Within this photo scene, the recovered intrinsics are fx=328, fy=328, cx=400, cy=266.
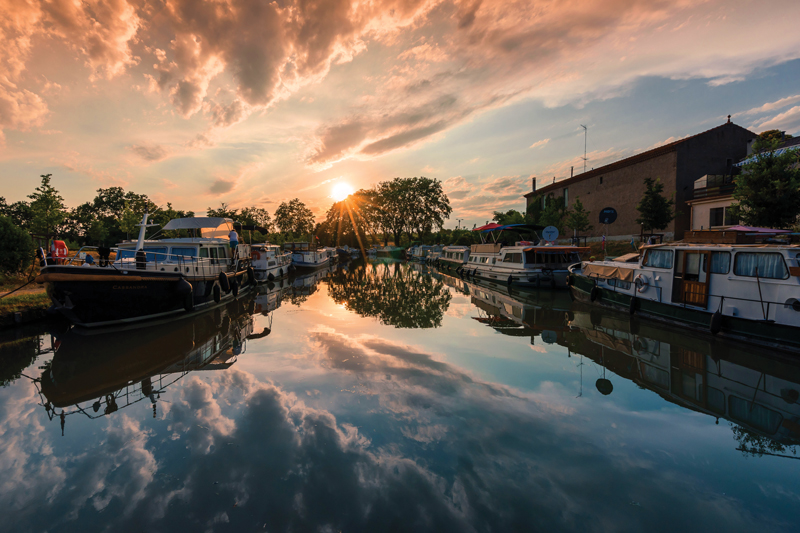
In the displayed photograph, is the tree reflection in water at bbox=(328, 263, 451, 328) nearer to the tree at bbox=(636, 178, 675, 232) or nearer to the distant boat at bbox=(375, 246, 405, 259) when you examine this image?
the tree at bbox=(636, 178, 675, 232)

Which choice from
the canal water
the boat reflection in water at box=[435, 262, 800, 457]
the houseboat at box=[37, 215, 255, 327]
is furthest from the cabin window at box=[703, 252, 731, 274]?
the houseboat at box=[37, 215, 255, 327]

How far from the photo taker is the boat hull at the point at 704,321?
872cm

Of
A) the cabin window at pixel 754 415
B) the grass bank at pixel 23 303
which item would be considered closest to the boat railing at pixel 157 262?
the grass bank at pixel 23 303

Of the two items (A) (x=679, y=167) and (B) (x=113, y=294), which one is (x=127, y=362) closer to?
(B) (x=113, y=294)

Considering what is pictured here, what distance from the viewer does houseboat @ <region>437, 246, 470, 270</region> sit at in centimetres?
3393

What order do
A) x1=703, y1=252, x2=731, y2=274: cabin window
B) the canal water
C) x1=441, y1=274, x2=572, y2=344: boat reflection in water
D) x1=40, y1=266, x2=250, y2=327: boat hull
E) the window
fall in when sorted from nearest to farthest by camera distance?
the canal water
x1=703, y1=252, x2=731, y2=274: cabin window
x1=40, y1=266, x2=250, y2=327: boat hull
x1=441, y1=274, x2=572, y2=344: boat reflection in water
the window

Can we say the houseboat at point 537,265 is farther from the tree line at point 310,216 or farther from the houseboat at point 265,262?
the tree line at point 310,216

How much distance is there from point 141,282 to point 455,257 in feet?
95.5

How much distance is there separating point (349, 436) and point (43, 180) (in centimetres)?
3029

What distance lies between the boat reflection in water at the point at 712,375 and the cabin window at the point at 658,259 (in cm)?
226

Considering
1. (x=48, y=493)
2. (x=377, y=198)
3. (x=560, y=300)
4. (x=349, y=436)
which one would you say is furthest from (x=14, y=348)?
(x=377, y=198)

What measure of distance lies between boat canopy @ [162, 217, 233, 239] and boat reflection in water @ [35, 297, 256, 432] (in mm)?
9622

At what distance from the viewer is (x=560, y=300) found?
17.8m

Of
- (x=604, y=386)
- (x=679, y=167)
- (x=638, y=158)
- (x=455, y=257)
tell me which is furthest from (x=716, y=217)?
(x=604, y=386)
